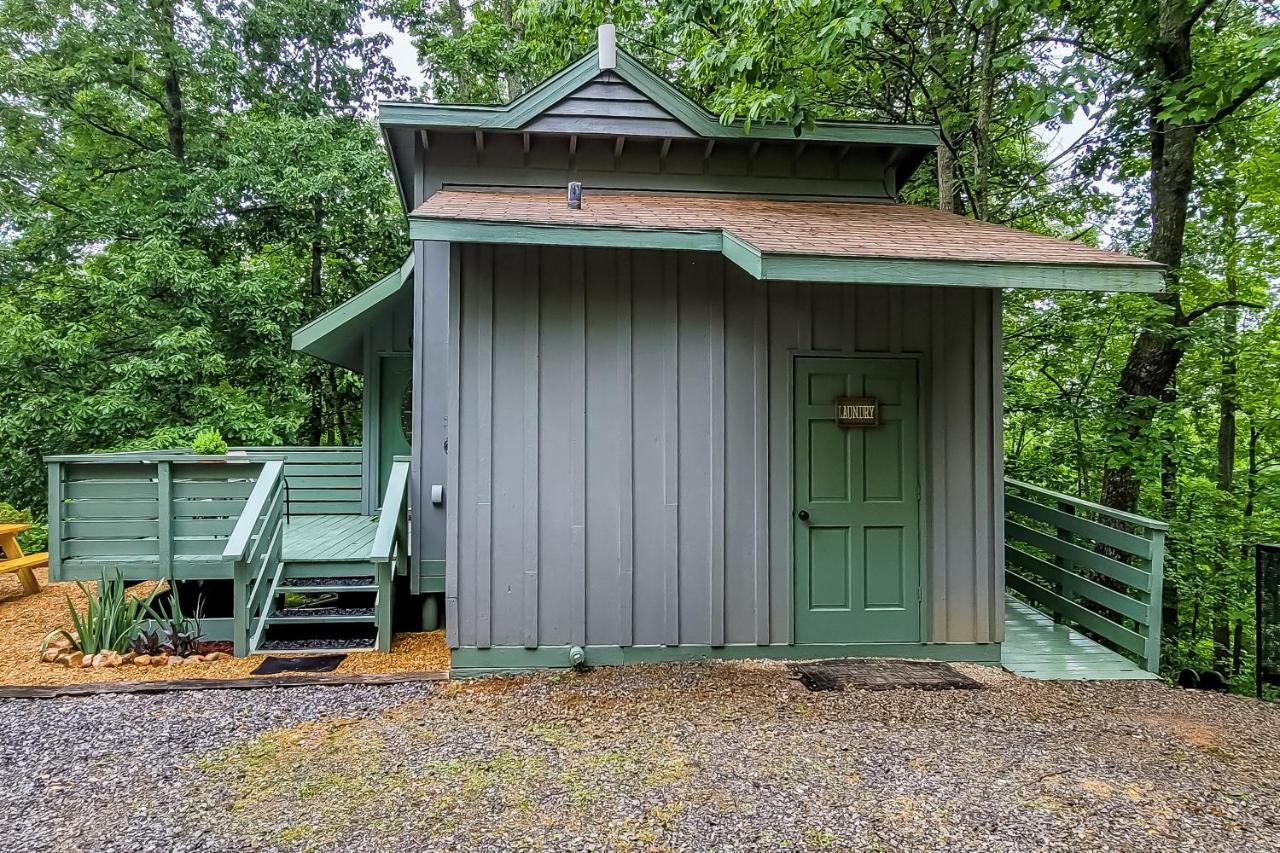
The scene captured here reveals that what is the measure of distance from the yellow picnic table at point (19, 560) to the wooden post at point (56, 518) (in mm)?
2268

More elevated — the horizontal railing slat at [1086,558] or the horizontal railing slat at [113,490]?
the horizontal railing slat at [113,490]

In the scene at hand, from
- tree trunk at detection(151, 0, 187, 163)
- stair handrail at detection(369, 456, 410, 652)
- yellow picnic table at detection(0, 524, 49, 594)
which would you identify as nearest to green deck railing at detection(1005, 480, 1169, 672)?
stair handrail at detection(369, 456, 410, 652)

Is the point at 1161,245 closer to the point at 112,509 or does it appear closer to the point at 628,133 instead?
the point at 628,133

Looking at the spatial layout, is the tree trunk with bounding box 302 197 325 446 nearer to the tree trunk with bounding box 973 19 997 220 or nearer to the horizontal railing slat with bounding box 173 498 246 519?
the horizontal railing slat with bounding box 173 498 246 519

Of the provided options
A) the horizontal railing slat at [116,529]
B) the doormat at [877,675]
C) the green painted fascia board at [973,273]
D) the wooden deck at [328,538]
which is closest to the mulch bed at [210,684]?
the wooden deck at [328,538]

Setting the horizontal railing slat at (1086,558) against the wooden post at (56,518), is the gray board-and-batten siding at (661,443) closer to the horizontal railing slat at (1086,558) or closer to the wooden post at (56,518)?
the horizontal railing slat at (1086,558)

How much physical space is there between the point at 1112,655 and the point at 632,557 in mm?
3564

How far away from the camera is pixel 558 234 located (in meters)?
3.42

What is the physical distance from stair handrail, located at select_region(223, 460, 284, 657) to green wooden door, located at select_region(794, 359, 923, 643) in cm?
376

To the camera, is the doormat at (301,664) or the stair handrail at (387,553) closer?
the doormat at (301,664)

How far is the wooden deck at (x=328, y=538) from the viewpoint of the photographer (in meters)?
4.60

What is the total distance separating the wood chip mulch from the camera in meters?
3.76

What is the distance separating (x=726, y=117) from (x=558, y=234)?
1.97 metres

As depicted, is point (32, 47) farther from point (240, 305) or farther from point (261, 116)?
point (240, 305)
